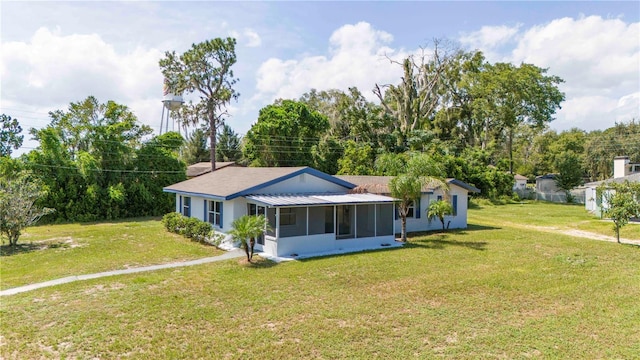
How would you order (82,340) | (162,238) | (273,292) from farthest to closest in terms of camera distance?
1. (162,238)
2. (273,292)
3. (82,340)

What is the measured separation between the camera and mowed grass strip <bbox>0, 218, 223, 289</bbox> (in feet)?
41.2

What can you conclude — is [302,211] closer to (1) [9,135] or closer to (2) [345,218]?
(2) [345,218]

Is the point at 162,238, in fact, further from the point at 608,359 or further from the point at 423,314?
the point at 608,359

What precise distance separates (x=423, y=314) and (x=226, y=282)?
5.49 metres

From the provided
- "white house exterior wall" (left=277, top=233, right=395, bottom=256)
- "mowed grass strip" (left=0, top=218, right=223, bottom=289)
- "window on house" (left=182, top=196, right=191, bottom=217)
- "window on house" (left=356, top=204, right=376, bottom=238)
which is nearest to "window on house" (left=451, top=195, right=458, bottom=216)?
"white house exterior wall" (left=277, top=233, right=395, bottom=256)

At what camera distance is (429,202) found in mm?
21766

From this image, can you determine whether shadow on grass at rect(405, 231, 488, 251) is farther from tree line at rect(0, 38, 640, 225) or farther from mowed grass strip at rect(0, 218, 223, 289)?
mowed grass strip at rect(0, 218, 223, 289)

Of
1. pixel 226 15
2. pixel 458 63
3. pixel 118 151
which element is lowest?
pixel 118 151

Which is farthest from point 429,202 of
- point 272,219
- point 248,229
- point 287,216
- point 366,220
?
point 248,229

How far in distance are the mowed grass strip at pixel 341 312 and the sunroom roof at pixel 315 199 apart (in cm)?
235

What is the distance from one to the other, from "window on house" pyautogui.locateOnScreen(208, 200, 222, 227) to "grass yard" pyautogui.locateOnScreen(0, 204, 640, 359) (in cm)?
496

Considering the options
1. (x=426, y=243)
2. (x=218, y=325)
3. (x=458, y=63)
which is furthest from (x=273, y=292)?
(x=458, y=63)

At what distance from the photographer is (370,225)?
17.5m

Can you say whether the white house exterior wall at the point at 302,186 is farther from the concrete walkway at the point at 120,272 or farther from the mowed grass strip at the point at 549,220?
the mowed grass strip at the point at 549,220
